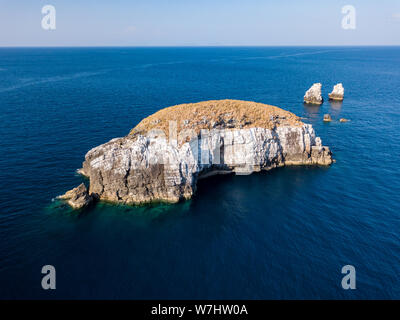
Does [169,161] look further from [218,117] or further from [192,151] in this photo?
[218,117]

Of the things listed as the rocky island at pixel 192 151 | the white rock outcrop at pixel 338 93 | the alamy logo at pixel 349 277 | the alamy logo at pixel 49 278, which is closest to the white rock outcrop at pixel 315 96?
the white rock outcrop at pixel 338 93

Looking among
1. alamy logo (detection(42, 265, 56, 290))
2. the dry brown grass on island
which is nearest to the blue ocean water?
alamy logo (detection(42, 265, 56, 290))

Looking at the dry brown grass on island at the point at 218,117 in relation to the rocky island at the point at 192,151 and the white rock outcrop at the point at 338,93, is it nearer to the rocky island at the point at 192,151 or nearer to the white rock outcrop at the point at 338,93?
the rocky island at the point at 192,151

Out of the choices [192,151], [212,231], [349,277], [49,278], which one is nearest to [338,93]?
[192,151]

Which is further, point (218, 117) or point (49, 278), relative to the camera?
point (218, 117)
